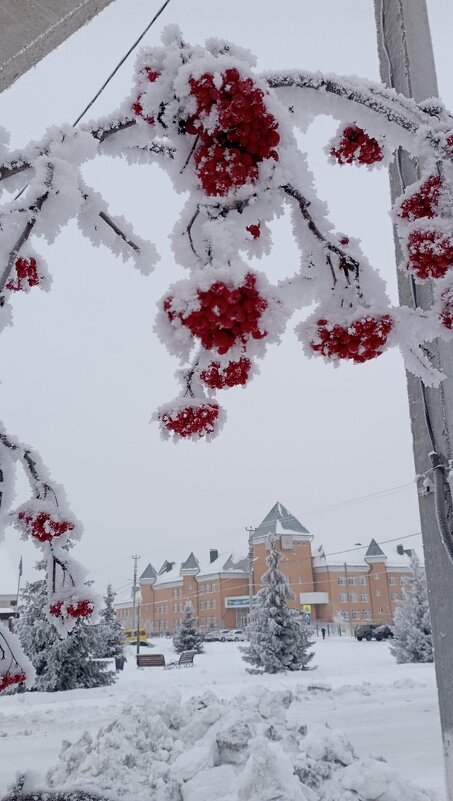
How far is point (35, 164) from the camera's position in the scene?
51.9 inches

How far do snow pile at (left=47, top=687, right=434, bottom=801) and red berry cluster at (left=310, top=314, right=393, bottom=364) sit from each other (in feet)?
14.5

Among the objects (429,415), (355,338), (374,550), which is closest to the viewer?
(355,338)

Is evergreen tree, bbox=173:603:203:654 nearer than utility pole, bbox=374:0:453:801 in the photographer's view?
No

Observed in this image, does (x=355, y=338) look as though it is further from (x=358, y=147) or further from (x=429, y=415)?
(x=429, y=415)

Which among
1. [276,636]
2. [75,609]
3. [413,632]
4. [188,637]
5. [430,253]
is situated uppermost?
[430,253]

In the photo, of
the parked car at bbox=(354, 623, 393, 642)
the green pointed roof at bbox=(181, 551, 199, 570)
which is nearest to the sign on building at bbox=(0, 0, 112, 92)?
the parked car at bbox=(354, 623, 393, 642)

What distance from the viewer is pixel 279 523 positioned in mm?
46594

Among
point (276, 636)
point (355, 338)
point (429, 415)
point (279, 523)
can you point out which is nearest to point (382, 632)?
point (276, 636)

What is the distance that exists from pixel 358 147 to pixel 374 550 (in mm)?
50785

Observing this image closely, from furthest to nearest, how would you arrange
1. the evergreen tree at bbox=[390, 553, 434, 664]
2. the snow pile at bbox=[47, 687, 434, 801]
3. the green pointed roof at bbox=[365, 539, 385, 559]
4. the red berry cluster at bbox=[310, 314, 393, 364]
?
the green pointed roof at bbox=[365, 539, 385, 559] → the evergreen tree at bbox=[390, 553, 434, 664] → the snow pile at bbox=[47, 687, 434, 801] → the red berry cluster at bbox=[310, 314, 393, 364]

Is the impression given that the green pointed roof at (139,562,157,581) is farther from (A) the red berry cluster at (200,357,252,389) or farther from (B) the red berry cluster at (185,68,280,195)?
(B) the red berry cluster at (185,68,280,195)

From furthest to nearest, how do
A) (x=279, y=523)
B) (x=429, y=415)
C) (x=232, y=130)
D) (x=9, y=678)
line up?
(x=279, y=523), (x=429, y=415), (x=9, y=678), (x=232, y=130)

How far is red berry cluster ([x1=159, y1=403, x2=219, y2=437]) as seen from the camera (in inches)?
63.7

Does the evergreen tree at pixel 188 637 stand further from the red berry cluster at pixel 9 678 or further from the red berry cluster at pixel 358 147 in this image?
the red berry cluster at pixel 358 147
